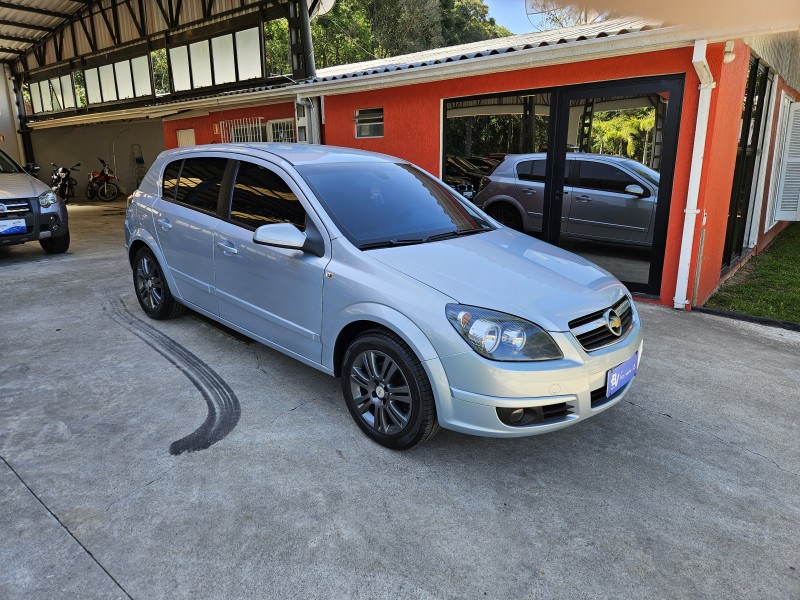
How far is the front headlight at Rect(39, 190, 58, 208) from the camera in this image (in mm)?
7949

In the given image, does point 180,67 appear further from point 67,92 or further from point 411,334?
point 411,334

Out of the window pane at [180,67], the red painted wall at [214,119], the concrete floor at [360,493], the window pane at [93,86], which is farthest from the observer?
the window pane at [93,86]

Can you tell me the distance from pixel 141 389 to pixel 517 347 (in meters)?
2.59

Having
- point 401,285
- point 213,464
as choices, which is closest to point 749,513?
point 401,285

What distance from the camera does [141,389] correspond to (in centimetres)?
375

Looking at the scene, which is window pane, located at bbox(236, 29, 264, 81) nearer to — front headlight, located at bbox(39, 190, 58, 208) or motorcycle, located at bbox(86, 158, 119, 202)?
front headlight, located at bbox(39, 190, 58, 208)

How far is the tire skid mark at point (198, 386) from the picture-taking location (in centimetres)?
312

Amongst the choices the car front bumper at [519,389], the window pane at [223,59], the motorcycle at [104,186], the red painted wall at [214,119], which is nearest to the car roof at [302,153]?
the car front bumper at [519,389]

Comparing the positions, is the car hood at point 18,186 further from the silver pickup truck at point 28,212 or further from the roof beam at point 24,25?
the roof beam at point 24,25

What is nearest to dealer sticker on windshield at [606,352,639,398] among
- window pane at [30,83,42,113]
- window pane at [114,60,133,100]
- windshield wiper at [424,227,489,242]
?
windshield wiper at [424,227,489,242]

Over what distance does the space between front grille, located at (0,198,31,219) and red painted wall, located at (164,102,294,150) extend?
17.1ft

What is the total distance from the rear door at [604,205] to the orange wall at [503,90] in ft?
3.39

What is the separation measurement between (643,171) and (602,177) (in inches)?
19.0

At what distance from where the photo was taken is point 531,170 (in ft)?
25.2
